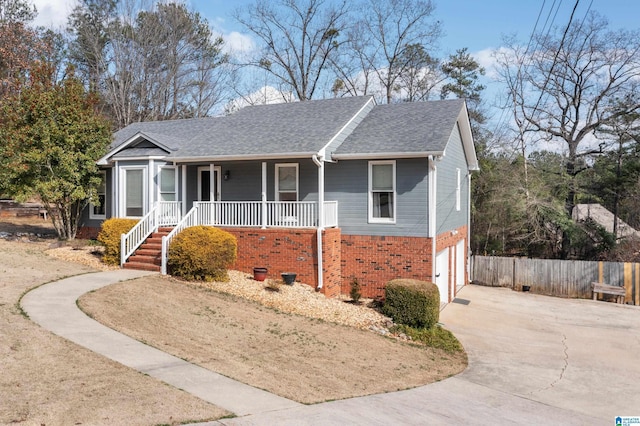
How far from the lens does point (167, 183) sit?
18.5 meters

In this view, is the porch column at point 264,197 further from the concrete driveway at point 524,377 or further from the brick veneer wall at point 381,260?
the concrete driveway at point 524,377

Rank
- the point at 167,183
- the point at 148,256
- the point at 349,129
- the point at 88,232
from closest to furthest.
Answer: the point at 148,256
the point at 349,129
the point at 167,183
the point at 88,232

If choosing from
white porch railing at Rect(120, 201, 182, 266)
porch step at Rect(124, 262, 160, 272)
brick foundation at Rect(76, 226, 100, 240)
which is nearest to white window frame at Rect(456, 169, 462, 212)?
white porch railing at Rect(120, 201, 182, 266)

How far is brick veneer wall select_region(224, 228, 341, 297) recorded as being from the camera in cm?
1550

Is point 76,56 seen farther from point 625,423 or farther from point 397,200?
point 625,423

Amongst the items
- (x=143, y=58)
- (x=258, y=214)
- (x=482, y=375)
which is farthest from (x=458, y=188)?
(x=143, y=58)

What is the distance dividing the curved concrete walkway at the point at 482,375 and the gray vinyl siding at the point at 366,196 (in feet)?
10.6

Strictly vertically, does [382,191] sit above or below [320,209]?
above

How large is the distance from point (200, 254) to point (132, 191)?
239 inches

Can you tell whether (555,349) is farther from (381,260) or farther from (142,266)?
(142,266)

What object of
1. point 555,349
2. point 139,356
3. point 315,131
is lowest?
point 555,349

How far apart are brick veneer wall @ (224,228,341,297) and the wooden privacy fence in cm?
887

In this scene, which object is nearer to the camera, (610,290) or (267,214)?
(267,214)

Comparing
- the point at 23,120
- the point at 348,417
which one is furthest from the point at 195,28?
the point at 348,417
